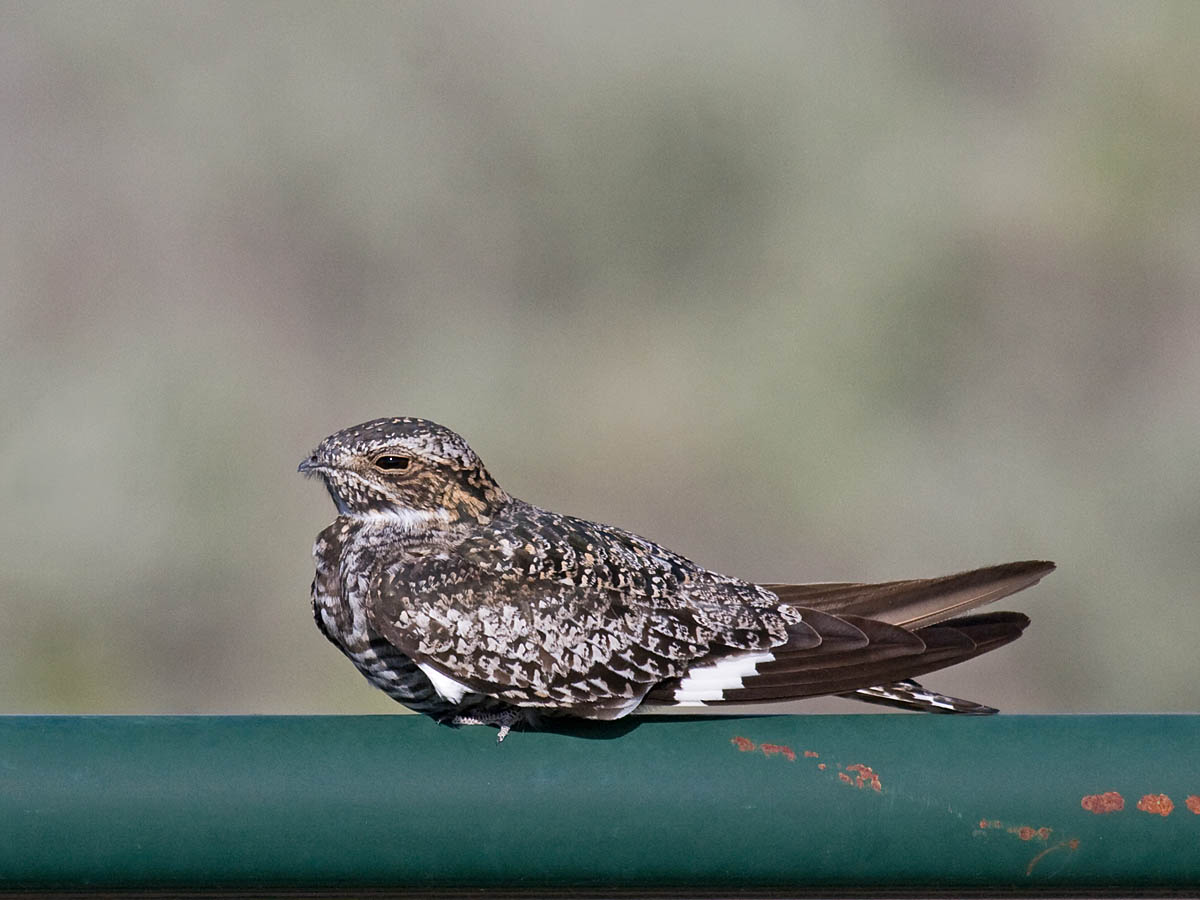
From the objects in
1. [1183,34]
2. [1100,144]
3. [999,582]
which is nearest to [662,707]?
[999,582]

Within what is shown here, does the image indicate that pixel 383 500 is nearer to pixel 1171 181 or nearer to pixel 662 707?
pixel 662 707

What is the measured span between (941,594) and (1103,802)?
796 millimetres

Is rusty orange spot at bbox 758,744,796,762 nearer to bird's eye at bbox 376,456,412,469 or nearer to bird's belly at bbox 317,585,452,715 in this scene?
bird's belly at bbox 317,585,452,715

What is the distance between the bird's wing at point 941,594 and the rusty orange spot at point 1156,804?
2.25ft

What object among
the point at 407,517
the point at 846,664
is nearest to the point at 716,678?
the point at 846,664

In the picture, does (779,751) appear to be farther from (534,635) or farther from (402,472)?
(402,472)

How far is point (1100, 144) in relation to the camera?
39.2 ft

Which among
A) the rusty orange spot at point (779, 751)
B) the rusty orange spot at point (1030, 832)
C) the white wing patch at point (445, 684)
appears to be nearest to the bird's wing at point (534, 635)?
the white wing patch at point (445, 684)

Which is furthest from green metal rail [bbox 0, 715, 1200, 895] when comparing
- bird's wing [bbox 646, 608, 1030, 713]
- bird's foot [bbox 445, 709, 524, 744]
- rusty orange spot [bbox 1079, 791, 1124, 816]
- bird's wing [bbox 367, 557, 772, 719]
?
bird's foot [bbox 445, 709, 524, 744]

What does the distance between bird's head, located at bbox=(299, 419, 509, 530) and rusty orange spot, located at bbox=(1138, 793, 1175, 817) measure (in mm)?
1486

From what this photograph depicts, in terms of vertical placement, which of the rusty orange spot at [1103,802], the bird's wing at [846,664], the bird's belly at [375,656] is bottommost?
the rusty orange spot at [1103,802]

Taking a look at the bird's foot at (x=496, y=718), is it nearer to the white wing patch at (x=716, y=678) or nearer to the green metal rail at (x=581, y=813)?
the white wing patch at (x=716, y=678)

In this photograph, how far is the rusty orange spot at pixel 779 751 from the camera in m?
1.98

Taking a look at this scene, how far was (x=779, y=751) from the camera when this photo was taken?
1.99 m
